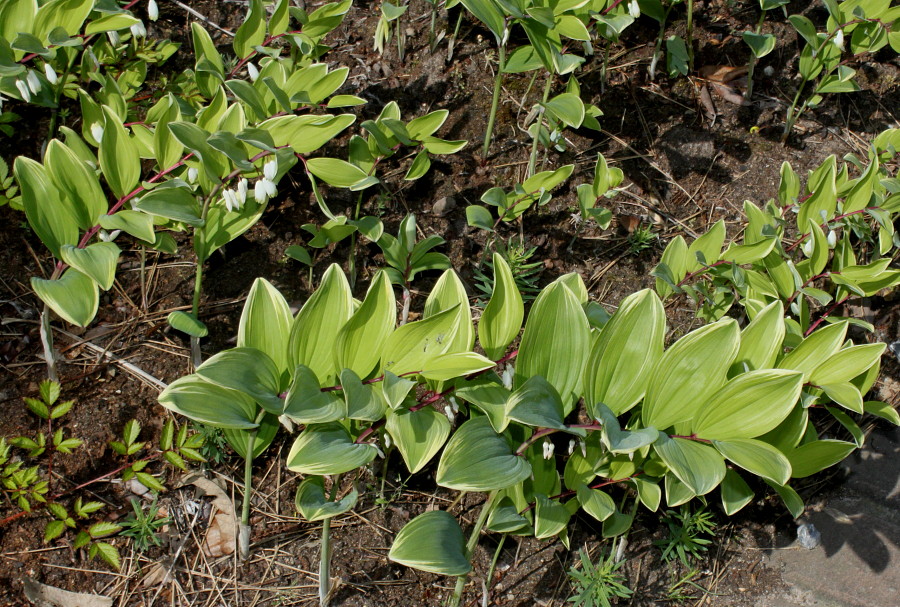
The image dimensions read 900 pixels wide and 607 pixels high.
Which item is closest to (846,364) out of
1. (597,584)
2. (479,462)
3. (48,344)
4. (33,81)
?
(597,584)

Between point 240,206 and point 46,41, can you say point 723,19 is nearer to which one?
point 240,206

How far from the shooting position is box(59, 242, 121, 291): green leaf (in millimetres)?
1958

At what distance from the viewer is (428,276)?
2.91 meters

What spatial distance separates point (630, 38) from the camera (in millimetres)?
3605

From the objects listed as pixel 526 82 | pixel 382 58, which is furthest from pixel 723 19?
pixel 382 58

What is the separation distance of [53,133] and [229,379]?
1688 mm

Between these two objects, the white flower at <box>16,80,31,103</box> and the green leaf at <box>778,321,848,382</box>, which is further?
the white flower at <box>16,80,31,103</box>

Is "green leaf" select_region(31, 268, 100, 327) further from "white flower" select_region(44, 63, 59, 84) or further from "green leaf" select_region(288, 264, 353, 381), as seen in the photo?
"white flower" select_region(44, 63, 59, 84)

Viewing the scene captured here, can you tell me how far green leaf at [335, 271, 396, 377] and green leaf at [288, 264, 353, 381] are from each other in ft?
0.15

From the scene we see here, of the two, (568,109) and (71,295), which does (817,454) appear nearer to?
(568,109)

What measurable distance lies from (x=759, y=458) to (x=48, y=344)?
2.12 metres

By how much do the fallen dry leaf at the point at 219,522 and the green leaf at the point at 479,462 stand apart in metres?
0.83

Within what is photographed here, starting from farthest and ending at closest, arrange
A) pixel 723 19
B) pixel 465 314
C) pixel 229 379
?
pixel 723 19, pixel 465 314, pixel 229 379

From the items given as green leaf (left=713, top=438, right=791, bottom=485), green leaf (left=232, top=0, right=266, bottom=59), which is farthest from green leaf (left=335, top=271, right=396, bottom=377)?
green leaf (left=232, top=0, right=266, bottom=59)
